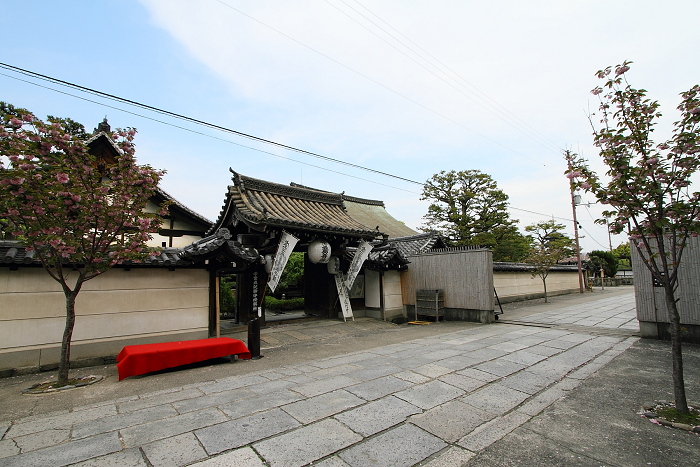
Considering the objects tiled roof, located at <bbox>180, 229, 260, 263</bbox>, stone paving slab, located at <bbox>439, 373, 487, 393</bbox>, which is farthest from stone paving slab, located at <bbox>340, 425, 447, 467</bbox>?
tiled roof, located at <bbox>180, 229, 260, 263</bbox>

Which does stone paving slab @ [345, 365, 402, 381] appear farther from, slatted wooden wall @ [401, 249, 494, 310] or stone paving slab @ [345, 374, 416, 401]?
slatted wooden wall @ [401, 249, 494, 310]

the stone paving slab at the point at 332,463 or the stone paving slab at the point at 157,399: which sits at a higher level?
the stone paving slab at the point at 332,463

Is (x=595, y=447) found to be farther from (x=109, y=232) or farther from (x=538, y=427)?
(x=109, y=232)

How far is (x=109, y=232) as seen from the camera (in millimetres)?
5859

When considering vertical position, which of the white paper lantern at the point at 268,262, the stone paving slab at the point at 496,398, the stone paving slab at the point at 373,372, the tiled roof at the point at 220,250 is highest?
the tiled roof at the point at 220,250

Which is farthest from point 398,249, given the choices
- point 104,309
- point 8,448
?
point 8,448

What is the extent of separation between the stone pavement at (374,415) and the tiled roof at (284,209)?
370 centimetres

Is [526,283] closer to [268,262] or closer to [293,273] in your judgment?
[293,273]

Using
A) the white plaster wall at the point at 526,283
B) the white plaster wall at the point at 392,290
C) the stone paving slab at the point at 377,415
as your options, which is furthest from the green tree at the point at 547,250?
the stone paving slab at the point at 377,415

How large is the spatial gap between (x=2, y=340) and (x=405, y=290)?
37.3ft

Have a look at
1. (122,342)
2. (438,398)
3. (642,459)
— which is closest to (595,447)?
(642,459)

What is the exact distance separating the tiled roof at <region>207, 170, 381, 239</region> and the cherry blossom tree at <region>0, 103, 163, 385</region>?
10.2ft

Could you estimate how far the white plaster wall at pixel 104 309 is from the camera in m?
6.12

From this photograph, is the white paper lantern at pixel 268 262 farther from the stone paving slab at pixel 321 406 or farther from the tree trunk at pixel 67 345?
the stone paving slab at pixel 321 406
